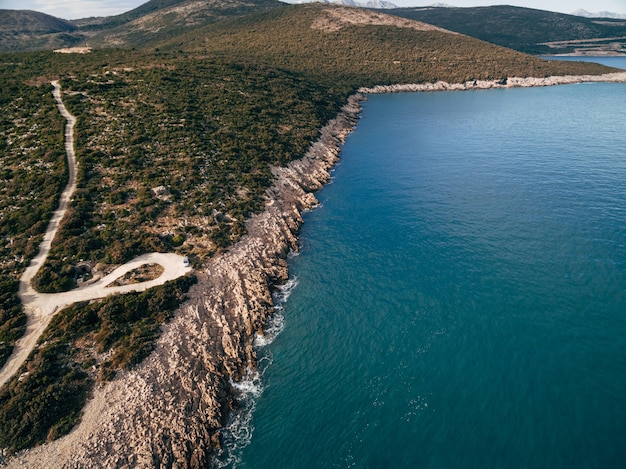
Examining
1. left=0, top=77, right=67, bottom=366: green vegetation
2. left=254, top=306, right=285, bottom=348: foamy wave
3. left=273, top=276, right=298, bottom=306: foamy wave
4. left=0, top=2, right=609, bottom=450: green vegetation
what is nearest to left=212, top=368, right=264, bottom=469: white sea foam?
left=254, top=306, right=285, bottom=348: foamy wave

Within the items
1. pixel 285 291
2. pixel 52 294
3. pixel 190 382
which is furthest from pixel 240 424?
pixel 52 294

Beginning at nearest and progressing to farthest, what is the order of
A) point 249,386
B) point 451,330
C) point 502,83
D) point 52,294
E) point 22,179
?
point 249,386 < point 451,330 < point 52,294 < point 22,179 < point 502,83

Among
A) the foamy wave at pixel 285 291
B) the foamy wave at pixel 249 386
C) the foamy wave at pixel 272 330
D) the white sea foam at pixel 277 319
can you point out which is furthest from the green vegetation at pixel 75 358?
the foamy wave at pixel 285 291

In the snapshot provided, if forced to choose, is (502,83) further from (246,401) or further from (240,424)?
(240,424)

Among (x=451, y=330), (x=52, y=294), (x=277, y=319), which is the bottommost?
(x=277, y=319)

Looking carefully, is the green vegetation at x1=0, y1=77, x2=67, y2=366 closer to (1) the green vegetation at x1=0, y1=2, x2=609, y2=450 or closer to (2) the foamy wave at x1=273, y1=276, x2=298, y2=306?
(1) the green vegetation at x1=0, y1=2, x2=609, y2=450

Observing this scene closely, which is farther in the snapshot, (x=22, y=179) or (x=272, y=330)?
(x=22, y=179)
